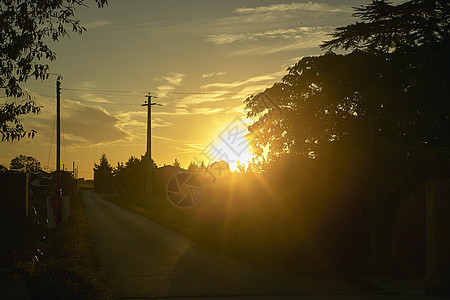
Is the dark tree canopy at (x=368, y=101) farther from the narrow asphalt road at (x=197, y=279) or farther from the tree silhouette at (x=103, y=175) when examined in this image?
the tree silhouette at (x=103, y=175)

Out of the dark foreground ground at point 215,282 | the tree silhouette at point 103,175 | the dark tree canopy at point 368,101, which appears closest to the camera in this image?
the dark foreground ground at point 215,282

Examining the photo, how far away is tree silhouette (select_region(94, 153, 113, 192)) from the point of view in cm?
16525

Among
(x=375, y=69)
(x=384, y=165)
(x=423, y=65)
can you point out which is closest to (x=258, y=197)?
(x=384, y=165)

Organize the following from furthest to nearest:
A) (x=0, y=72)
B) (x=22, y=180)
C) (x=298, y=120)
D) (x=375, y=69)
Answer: (x=298, y=120), (x=375, y=69), (x=22, y=180), (x=0, y=72)

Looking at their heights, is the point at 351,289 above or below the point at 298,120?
below

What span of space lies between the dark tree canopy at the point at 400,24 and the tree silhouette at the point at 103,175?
147655 mm

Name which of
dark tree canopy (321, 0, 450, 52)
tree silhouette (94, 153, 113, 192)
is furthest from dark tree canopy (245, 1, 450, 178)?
tree silhouette (94, 153, 113, 192)

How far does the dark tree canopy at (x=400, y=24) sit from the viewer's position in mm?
16891

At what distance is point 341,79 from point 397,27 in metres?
11.7

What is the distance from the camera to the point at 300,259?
1313 cm

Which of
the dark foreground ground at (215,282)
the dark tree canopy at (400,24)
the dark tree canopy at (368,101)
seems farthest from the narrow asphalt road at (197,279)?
the dark tree canopy at (400,24)

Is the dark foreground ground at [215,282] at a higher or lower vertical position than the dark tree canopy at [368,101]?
lower

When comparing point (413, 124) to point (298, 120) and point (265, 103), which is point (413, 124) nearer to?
point (298, 120)

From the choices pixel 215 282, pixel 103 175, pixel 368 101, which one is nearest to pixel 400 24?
pixel 368 101
